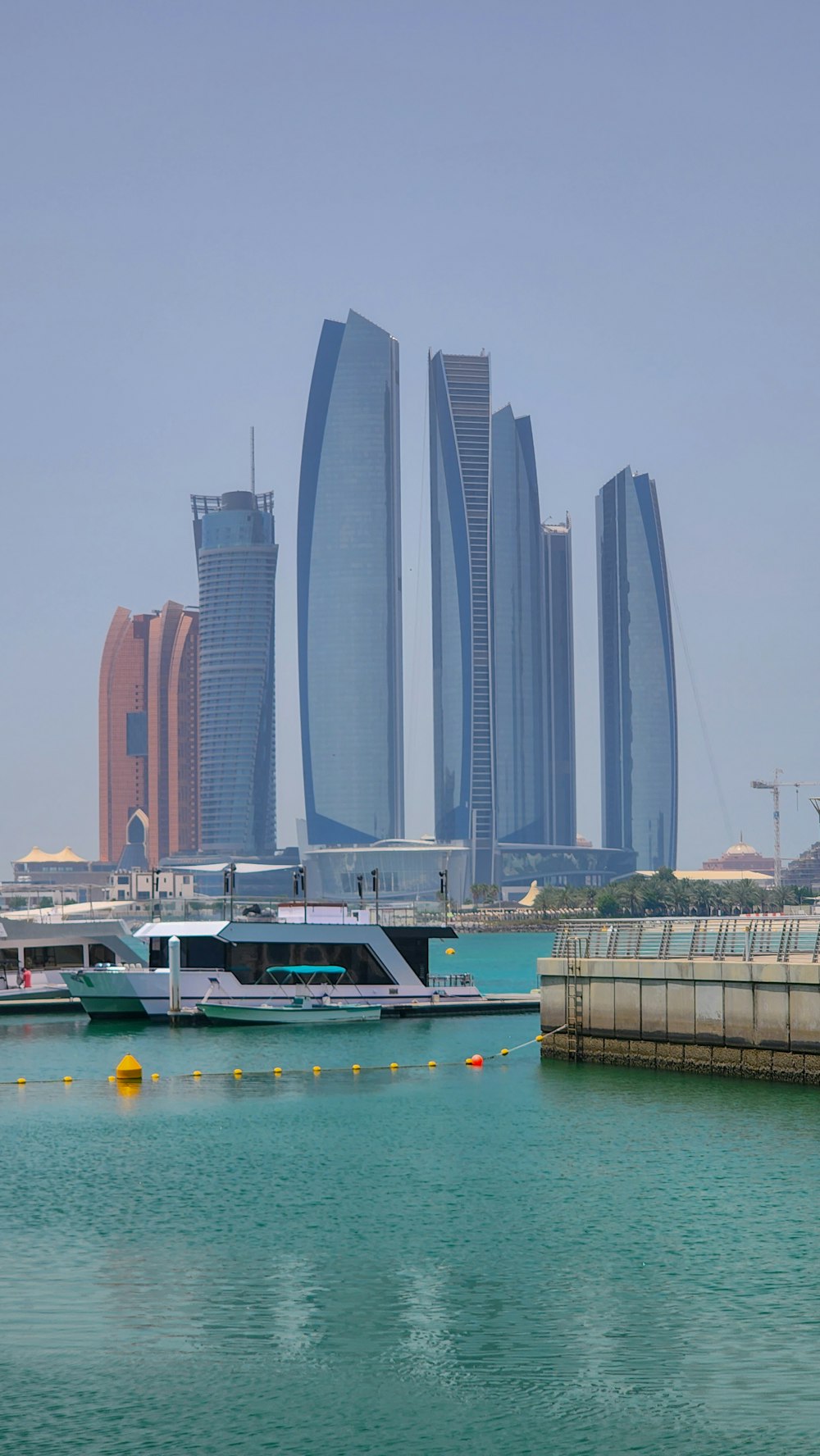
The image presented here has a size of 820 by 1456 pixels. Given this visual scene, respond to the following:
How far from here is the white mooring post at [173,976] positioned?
73562 millimetres

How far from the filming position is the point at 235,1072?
5597 centimetres

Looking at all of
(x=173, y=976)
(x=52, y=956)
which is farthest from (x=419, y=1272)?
(x=52, y=956)

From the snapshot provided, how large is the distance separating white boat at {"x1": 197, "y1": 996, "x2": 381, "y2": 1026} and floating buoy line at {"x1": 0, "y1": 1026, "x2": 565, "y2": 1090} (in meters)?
14.3

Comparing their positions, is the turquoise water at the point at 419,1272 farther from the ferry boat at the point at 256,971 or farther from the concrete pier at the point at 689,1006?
the ferry boat at the point at 256,971

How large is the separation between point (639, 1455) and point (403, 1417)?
3.04m

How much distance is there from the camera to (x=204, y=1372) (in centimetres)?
2222

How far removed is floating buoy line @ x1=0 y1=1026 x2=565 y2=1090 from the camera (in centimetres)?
5541

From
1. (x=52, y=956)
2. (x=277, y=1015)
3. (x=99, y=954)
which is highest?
(x=99, y=954)

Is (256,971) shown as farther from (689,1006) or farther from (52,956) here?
(689,1006)

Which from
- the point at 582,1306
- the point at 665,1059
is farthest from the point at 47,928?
the point at 582,1306

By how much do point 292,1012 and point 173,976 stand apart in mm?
5596

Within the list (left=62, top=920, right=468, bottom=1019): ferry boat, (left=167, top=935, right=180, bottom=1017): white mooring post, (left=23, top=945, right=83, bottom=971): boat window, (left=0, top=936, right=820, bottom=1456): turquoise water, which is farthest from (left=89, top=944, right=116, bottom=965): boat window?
(left=0, top=936, right=820, bottom=1456): turquoise water

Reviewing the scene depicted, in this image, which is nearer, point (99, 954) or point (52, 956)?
point (99, 954)

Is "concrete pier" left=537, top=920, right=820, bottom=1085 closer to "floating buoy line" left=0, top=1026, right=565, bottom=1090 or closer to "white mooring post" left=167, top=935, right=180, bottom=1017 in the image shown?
"floating buoy line" left=0, top=1026, right=565, bottom=1090
